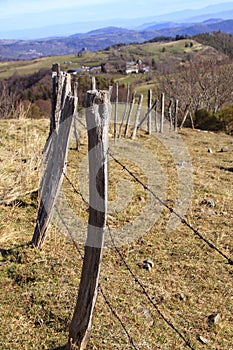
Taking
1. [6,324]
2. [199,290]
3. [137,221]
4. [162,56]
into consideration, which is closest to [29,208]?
[137,221]

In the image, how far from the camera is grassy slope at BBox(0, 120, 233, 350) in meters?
3.70

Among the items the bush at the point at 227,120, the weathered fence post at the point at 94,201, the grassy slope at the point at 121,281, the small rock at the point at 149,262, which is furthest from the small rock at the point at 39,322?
the bush at the point at 227,120

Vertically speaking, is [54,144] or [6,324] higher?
[54,144]

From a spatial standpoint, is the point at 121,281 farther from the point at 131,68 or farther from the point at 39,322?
the point at 131,68

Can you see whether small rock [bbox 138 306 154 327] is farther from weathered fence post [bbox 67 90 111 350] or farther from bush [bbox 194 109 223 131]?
bush [bbox 194 109 223 131]

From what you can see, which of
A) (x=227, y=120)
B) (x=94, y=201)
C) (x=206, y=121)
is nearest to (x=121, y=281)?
(x=94, y=201)

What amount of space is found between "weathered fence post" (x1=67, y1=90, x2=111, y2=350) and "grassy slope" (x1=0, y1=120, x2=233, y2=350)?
2.01 ft

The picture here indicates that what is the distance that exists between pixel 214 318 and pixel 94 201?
2319 millimetres

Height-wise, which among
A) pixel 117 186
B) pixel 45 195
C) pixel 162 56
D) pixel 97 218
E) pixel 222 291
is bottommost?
pixel 222 291

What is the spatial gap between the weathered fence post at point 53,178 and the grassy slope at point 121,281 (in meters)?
0.32

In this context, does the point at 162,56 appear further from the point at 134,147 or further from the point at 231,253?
the point at 231,253

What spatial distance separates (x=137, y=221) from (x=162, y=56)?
9979 centimetres

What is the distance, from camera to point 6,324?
3.66 metres

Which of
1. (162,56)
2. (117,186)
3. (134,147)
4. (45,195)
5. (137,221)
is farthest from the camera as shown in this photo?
(162,56)
